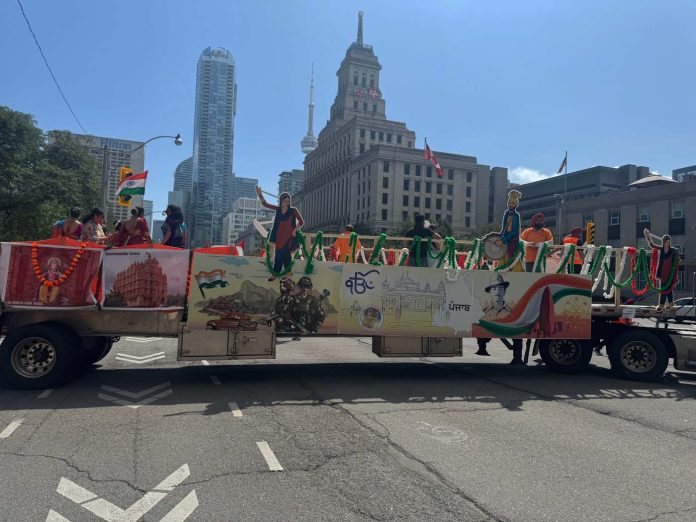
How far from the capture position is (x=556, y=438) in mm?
5922

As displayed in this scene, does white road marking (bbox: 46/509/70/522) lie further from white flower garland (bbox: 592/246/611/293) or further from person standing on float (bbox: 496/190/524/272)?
white flower garland (bbox: 592/246/611/293)

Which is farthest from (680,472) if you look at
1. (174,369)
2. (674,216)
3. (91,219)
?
(674,216)

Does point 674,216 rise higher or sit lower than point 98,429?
higher

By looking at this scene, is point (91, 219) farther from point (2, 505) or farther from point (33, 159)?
point (33, 159)

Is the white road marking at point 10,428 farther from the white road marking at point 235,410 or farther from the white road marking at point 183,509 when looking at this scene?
the white road marking at point 183,509

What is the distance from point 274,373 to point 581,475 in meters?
5.83

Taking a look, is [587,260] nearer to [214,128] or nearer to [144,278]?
[144,278]

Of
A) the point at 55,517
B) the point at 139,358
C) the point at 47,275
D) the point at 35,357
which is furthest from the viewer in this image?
the point at 139,358

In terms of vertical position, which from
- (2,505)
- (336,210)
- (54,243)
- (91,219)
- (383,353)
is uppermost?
(336,210)

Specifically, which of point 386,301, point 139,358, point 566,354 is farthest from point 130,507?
point 566,354

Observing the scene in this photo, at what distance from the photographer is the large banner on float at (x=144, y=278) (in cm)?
794

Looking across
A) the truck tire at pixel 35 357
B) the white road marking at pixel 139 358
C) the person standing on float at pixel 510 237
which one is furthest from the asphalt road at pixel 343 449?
the person standing on float at pixel 510 237

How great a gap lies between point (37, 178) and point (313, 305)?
33.9m

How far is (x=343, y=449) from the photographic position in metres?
5.32
